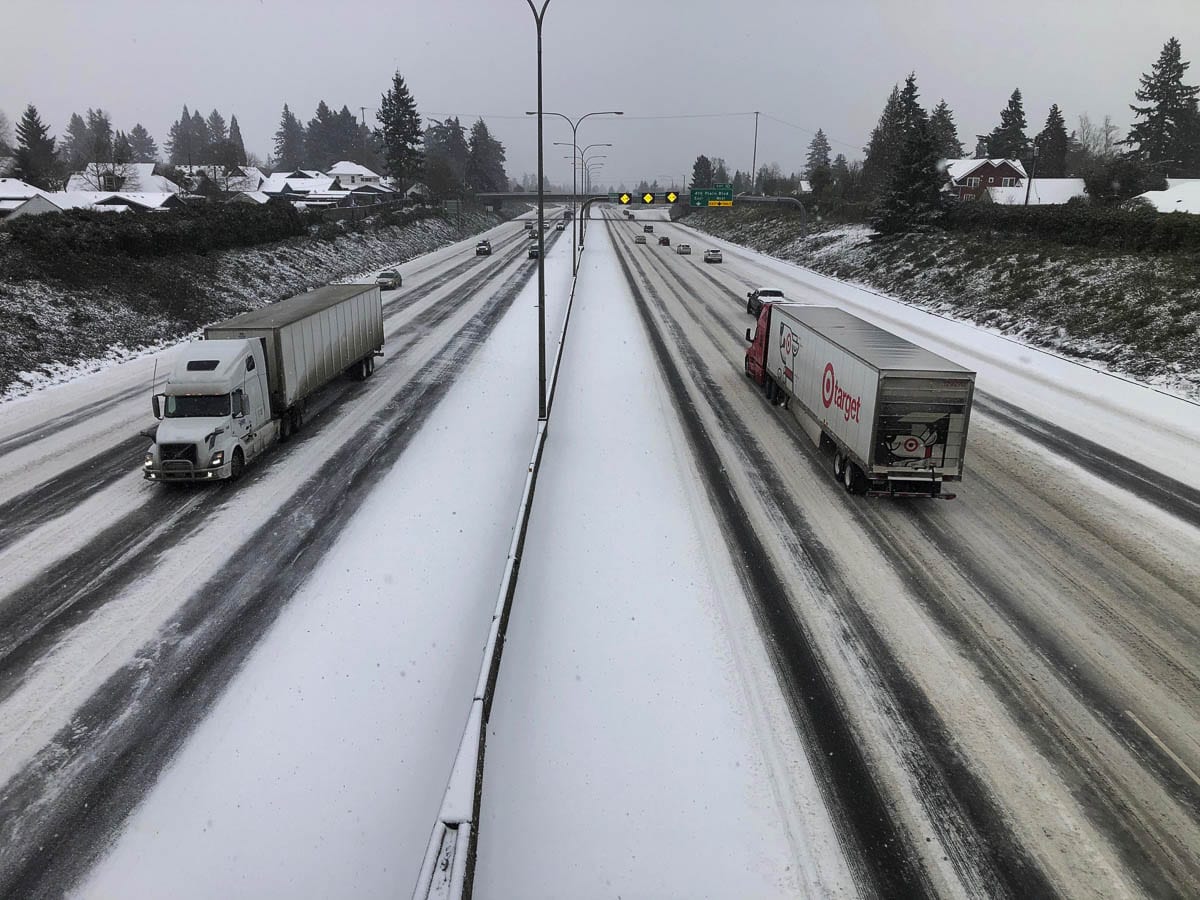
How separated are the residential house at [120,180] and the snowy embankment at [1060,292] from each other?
96990 millimetres

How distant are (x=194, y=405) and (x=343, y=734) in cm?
1079

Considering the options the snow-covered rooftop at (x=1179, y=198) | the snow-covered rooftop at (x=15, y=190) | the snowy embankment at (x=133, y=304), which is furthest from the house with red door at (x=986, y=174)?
the snow-covered rooftop at (x=15, y=190)

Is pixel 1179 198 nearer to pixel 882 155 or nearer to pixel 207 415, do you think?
pixel 882 155

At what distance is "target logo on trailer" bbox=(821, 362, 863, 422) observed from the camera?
16397mm

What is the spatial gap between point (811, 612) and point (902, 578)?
2.34 meters

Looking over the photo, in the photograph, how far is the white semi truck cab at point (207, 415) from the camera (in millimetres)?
16484

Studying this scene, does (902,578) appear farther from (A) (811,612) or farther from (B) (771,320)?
(B) (771,320)

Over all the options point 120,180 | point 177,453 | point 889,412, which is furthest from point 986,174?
point 120,180

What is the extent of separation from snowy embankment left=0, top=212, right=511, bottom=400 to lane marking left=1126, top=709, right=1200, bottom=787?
30639mm

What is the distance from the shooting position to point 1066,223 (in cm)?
4109

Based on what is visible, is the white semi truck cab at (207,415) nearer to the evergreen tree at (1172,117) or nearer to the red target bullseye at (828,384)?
the red target bullseye at (828,384)

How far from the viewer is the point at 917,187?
53.3 metres

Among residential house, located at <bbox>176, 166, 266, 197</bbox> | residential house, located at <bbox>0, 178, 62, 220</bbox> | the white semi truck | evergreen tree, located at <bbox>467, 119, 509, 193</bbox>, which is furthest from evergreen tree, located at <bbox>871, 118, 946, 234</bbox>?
evergreen tree, located at <bbox>467, 119, 509, 193</bbox>

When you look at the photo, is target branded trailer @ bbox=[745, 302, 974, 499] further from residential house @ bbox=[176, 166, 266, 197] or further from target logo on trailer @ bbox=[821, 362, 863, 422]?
residential house @ bbox=[176, 166, 266, 197]
